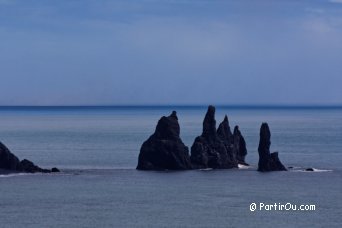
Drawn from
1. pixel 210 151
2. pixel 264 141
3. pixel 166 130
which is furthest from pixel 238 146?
pixel 166 130

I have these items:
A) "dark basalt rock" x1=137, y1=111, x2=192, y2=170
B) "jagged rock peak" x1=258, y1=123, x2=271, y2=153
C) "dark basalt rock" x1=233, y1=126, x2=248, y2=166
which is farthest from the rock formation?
"jagged rock peak" x1=258, y1=123, x2=271, y2=153

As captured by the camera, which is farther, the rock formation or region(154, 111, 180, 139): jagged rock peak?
region(154, 111, 180, 139): jagged rock peak

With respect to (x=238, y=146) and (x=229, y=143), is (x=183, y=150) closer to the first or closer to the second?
(x=229, y=143)

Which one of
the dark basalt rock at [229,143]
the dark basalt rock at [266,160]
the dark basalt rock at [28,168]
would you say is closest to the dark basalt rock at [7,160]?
the dark basalt rock at [28,168]

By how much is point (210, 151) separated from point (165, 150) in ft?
25.6

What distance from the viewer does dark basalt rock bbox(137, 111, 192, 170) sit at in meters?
126

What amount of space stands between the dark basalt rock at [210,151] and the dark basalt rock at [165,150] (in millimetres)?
1850

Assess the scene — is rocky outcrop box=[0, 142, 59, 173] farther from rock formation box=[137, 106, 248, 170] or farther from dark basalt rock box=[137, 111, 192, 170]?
rock formation box=[137, 106, 248, 170]

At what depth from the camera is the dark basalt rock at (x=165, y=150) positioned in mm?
125500

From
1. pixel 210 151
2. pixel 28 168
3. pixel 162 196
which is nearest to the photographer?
pixel 162 196

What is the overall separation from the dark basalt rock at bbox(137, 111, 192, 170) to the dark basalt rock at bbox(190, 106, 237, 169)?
72.8 inches

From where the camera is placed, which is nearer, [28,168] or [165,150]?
[28,168]

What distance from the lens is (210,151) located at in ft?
429

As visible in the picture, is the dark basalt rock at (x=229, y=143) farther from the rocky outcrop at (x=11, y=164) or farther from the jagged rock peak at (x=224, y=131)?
the rocky outcrop at (x=11, y=164)
